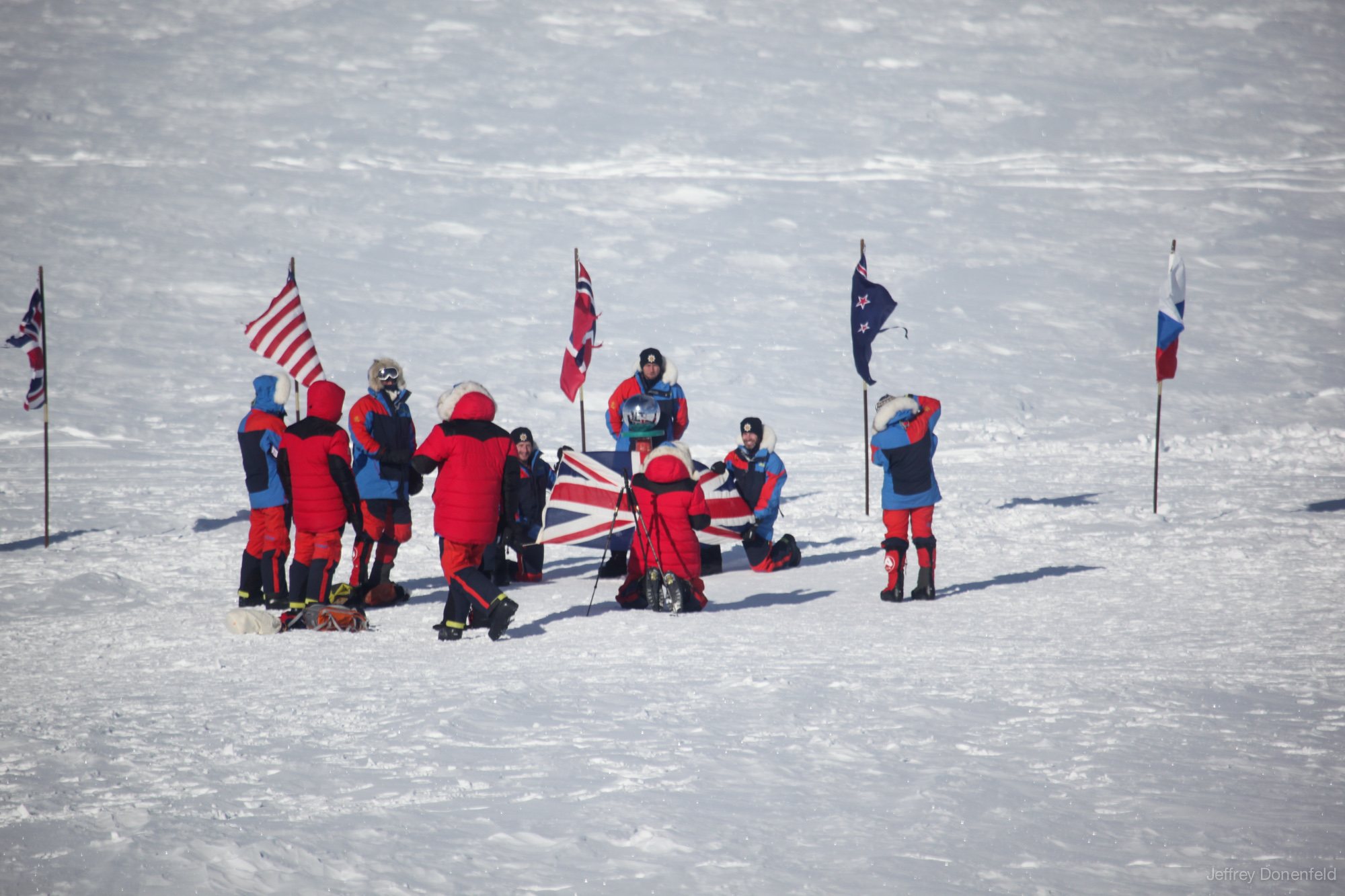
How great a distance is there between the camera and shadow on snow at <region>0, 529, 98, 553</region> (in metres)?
9.64

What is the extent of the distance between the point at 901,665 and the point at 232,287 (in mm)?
18159

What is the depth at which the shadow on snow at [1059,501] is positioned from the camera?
37.3ft

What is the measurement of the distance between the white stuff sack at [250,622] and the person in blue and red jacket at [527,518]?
4.46 feet

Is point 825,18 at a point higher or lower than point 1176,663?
higher

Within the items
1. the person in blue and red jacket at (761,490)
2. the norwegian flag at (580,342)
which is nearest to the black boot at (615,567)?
the person in blue and red jacket at (761,490)

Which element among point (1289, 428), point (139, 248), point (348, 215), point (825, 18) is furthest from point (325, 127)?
point (1289, 428)

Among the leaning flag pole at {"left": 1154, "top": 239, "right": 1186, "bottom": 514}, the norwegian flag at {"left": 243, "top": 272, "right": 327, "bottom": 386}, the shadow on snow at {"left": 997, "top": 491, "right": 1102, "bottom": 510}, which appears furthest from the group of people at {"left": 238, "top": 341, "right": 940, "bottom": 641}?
the leaning flag pole at {"left": 1154, "top": 239, "right": 1186, "bottom": 514}

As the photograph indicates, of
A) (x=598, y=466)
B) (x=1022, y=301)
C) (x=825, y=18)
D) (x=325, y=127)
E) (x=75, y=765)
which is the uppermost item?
(x=825, y=18)

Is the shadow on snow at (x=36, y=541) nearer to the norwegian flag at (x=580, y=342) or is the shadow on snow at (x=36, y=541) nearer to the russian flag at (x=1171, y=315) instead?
the norwegian flag at (x=580, y=342)

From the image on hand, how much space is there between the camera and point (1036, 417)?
16.9 meters

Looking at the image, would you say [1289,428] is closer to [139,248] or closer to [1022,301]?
[1022,301]

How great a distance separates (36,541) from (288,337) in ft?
9.43

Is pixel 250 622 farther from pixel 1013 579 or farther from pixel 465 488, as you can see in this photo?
pixel 1013 579

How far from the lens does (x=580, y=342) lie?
36.6ft
